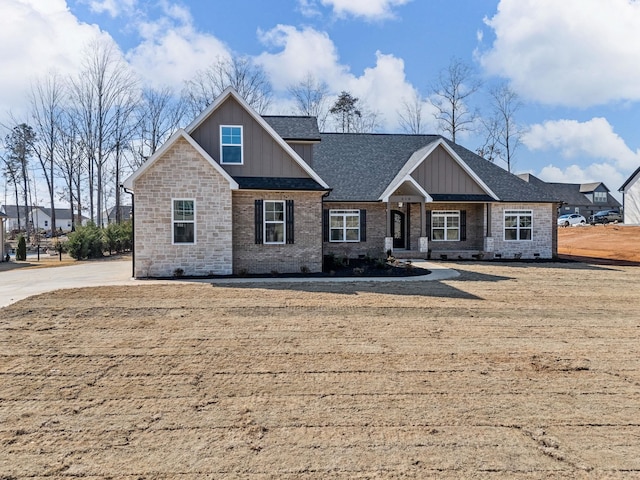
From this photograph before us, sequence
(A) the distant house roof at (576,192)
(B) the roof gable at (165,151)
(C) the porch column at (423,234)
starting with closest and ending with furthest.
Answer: (B) the roof gable at (165,151)
(C) the porch column at (423,234)
(A) the distant house roof at (576,192)

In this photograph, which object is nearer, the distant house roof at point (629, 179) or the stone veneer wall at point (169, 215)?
the stone veneer wall at point (169, 215)

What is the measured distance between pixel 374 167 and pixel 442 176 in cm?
371

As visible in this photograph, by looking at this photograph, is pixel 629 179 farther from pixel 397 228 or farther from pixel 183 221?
pixel 183 221

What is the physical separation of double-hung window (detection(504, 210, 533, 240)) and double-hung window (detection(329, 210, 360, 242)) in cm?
817

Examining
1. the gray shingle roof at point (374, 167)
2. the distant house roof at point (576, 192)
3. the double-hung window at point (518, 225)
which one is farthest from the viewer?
the distant house roof at point (576, 192)

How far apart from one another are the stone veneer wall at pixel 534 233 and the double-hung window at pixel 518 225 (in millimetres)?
187

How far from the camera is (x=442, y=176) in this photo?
22828 mm

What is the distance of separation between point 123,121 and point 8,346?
38348mm

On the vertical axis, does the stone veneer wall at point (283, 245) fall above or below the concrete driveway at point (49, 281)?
above

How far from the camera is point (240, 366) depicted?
595cm

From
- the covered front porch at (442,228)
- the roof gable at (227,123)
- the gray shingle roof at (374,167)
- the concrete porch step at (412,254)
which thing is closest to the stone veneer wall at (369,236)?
the gray shingle roof at (374,167)

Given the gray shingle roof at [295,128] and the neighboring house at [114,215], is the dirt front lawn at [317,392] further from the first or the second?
the neighboring house at [114,215]

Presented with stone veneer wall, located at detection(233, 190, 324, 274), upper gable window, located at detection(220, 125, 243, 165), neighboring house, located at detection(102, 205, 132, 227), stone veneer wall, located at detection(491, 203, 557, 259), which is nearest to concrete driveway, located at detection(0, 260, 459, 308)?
stone veneer wall, located at detection(233, 190, 324, 274)

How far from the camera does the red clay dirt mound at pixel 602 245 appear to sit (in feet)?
83.4
